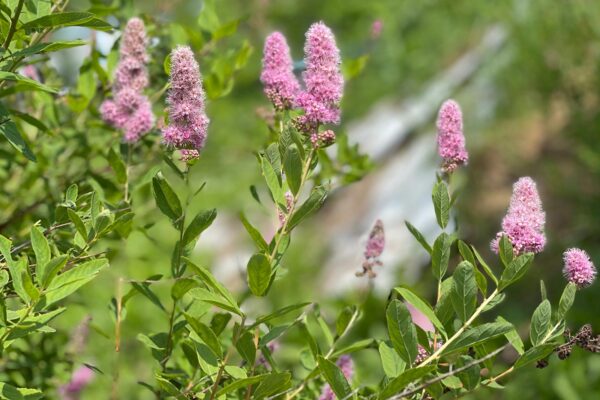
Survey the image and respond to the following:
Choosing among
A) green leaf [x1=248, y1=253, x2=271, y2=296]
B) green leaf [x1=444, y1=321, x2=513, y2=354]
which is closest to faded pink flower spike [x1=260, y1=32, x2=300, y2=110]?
green leaf [x1=248, y1=253, x2=271, y2=296]

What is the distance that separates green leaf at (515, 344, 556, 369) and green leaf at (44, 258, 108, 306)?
0.49m

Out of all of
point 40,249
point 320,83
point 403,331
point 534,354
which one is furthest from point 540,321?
point 40,249

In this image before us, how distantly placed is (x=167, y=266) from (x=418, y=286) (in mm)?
1542

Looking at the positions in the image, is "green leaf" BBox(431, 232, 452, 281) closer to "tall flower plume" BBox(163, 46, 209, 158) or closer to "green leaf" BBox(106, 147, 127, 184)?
"tall flower plume" BBox(163, 46, 209, 158)

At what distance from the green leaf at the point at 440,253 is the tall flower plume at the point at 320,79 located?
0.63ft

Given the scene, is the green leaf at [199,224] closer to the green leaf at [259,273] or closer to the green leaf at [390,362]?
the green leaf at [259,273]

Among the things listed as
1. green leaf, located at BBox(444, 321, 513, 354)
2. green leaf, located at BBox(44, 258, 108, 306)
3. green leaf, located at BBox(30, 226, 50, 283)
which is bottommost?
green leaf, located at BBox(444, 321, 513, 354)

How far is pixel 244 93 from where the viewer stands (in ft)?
25.2

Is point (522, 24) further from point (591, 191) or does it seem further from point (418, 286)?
point (418, 286)

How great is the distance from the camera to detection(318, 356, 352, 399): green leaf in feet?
3.06

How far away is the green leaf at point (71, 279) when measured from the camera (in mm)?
922

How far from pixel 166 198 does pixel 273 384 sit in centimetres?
25

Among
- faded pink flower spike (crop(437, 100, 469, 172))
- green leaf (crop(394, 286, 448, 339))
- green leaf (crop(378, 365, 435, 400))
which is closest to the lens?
green leaf (crop(378, 365, 435, 400))

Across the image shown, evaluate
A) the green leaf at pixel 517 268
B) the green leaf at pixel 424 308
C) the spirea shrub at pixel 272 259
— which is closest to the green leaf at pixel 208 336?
the spirea shrub at pixel 272 259
